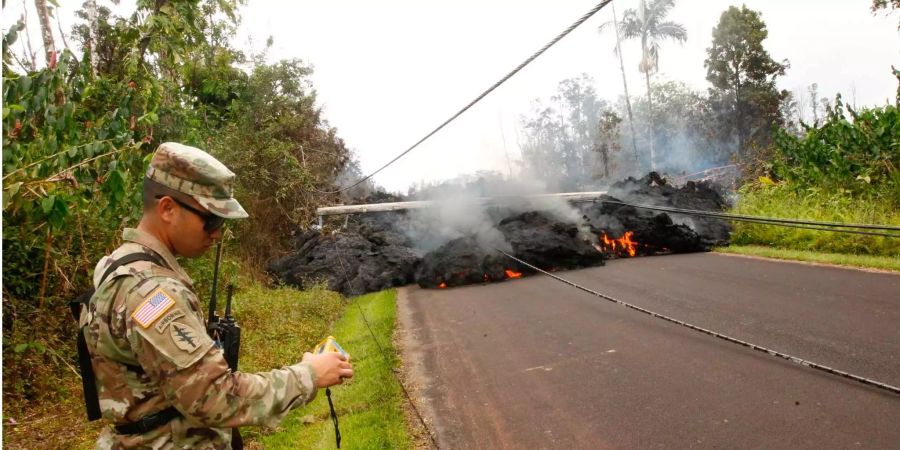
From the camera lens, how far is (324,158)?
56.9 feet

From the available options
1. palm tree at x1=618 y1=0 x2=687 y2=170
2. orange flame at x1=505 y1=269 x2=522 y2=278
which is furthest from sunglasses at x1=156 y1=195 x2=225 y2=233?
palm tree at x1=618 y1=0 x2=687 y2=170

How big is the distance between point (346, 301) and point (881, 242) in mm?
10666

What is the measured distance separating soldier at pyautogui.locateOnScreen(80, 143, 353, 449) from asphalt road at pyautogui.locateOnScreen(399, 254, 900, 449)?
271 cm

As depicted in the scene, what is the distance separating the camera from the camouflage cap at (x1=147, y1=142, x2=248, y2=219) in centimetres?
192

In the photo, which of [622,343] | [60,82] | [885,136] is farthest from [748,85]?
[60,82]

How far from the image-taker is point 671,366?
5375mm

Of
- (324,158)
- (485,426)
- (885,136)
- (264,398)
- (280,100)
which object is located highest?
(280,100)

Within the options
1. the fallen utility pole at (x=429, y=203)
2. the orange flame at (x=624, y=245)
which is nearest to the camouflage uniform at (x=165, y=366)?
the orange flame at (x=624, y=245)

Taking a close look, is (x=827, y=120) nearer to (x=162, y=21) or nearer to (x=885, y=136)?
(x=885, y=136)

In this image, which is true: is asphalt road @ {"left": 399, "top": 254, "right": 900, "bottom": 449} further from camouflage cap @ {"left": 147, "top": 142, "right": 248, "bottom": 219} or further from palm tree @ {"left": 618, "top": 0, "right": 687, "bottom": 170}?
palm tree @ {"left": 618, "top": 0, "right": 687, "bottom": 170}

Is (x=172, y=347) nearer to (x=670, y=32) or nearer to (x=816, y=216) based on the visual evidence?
(x=816, y=216)

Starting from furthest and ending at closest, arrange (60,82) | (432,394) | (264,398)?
(432,394)
(60,82)
(264,398)

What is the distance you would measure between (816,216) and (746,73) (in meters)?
21.4

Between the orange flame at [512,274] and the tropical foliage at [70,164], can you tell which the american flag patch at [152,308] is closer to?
the tropical foliage at [70,164]
